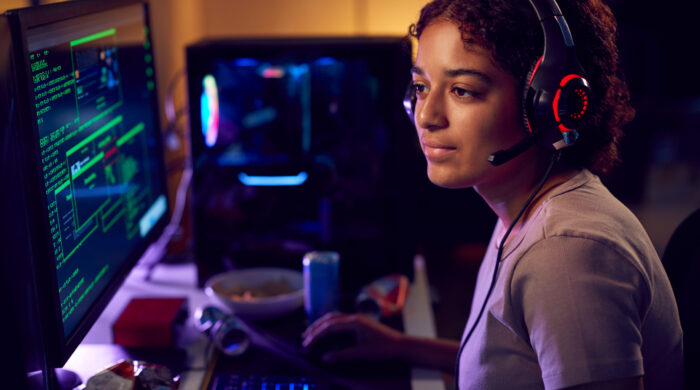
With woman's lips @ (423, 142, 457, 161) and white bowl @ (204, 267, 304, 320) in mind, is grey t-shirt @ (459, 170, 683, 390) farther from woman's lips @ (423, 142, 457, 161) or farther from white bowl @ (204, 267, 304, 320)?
white bowl @ (204, 267, 304, 320)

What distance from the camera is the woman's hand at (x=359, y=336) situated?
1.12 meters

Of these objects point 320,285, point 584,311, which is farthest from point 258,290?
point 584,311

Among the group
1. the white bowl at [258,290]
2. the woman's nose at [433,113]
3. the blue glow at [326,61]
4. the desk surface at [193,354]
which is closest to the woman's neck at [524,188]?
the woman's nose at [433,113]

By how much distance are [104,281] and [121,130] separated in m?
0.26

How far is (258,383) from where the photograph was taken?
1.01m

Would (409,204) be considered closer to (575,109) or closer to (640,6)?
(575,109)

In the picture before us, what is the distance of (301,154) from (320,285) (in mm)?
355

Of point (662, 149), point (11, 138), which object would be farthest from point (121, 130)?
point (662, 149)

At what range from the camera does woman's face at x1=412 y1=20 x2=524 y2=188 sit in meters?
0.83

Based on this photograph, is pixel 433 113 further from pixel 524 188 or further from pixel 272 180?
pixel 272 180

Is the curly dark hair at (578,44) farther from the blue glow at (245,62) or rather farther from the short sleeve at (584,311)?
the blue glow at (245,62)

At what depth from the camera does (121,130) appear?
1.10 m

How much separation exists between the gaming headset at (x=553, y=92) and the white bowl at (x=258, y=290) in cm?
59

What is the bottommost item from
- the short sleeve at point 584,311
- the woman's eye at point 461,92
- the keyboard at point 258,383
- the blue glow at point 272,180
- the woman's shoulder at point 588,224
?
the keyboard at point 258,383
